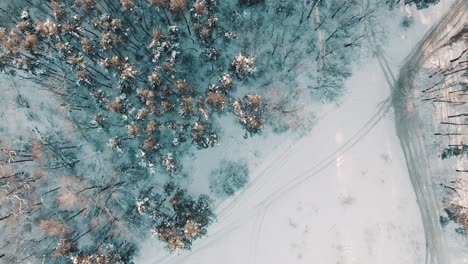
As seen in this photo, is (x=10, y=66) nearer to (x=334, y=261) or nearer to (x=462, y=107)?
(x=334, y=261)

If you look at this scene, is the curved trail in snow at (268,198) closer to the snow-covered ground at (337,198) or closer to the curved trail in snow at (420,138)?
the snow-covered ground at (337,198)

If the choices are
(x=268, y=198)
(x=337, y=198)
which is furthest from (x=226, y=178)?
(x=337, y=198)

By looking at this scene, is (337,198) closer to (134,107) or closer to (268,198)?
(268,198)

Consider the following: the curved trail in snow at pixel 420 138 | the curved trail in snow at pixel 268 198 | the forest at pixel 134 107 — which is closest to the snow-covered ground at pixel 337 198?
the curved trail in snow at pixel 268 198

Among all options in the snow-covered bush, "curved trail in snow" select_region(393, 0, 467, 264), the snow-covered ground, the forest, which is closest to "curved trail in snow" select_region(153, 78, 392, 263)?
the snow-covered ground

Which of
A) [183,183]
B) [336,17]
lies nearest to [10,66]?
[183,183]

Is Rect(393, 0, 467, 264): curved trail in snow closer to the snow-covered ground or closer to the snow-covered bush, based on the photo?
the snow-covered ground
